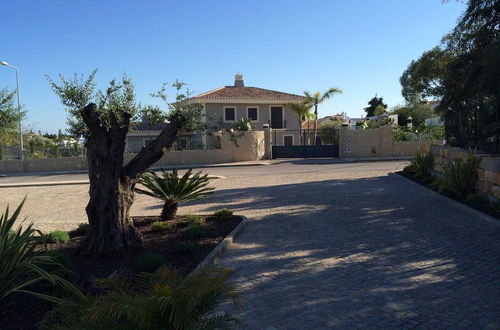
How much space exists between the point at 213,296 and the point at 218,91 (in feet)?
128

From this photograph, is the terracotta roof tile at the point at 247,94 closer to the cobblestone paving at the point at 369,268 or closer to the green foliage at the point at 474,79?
the green foliage at the point at 474,79

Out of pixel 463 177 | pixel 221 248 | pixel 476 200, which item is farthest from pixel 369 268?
pixel 463 177

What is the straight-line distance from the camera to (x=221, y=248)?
642cm

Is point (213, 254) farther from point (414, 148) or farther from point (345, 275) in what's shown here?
point (414, 148)

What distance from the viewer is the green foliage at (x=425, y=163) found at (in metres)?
15.0

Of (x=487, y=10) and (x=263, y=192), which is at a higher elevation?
(x=487, y=10)

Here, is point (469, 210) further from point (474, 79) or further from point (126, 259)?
point (126, 259)

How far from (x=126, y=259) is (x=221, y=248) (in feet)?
4.68

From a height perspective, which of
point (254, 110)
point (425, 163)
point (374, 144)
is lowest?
point (425, 163)

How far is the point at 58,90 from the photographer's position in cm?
590

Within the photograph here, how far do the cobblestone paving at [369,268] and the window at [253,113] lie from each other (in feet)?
99.8

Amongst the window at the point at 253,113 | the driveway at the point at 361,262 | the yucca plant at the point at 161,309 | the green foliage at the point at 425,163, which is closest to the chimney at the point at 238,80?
the window at the point at 253,113

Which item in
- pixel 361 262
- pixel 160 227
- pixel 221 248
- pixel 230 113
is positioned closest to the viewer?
pixel 361 262

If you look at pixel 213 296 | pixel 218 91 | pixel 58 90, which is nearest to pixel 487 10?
pixel 58 90
